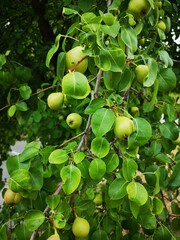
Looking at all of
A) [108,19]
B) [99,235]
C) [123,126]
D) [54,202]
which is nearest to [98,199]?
[99,235]

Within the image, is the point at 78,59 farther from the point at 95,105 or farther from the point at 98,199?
the point at 98,199

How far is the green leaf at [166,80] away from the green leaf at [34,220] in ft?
1.88

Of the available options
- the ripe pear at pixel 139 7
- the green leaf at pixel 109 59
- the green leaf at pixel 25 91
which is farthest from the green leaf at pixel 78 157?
the green leaf at pixel 25 91

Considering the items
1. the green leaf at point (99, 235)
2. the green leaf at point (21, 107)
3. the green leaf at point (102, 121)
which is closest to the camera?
the green leaf at point (102, 121)

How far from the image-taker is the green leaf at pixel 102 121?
2.98 feet

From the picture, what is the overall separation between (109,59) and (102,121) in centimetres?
16

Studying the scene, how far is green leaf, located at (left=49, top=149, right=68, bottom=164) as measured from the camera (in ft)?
3.16

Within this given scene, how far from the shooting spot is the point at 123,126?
926mm

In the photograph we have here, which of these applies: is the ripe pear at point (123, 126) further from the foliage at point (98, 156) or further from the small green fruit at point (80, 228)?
the small green fruit at point (80, 228)

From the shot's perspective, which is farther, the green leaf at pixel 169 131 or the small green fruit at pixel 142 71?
the green leaf at pixel 169 131

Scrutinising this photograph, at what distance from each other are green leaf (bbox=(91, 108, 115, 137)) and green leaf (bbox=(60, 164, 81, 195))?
0.35 feet

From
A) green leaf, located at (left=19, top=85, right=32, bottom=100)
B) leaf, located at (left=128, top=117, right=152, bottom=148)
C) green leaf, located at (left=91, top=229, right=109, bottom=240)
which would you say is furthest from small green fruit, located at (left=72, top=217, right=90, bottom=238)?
green leaf, located at (left=19, top=85, right=32, bottom=100)

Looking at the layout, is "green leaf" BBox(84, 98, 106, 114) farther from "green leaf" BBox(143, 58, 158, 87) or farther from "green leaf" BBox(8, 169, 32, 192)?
"green leaf" BBox(8, 169, 32, 192)

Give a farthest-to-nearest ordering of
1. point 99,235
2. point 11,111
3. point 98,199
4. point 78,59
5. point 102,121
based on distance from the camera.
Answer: point 11,111, point 98,199, point 99,235, point 78,59, point 102,121
